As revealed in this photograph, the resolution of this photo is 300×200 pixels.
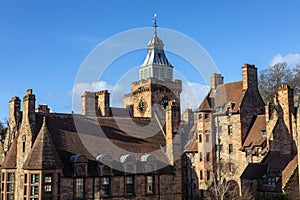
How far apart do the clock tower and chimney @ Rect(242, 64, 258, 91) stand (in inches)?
338

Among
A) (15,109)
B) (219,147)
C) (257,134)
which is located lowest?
(219,147)

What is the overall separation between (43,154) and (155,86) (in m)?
20.4

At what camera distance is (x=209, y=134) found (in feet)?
166

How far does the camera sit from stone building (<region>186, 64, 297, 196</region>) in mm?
42906

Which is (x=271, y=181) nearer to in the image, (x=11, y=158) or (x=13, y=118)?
(x=11, y=158)

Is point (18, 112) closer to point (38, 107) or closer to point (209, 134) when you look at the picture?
point (38, 107)

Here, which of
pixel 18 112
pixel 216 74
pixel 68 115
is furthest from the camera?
pixel 216 74

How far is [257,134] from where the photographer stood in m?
46.8

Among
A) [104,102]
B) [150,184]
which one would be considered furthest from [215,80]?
[150,184]

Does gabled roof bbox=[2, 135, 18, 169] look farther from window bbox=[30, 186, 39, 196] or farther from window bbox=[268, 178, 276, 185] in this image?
window bbox=[268, 178, 276, 185]

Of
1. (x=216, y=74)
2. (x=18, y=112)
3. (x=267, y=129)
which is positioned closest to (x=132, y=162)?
(x=18, y=112)

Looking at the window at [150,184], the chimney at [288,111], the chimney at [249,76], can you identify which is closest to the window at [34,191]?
the window at [150,184]

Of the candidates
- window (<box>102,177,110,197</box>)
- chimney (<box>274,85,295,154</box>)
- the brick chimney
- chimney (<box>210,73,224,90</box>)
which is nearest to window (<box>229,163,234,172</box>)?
chimney (<box>274,85,295,154</box>)

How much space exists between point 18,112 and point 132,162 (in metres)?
14.0
